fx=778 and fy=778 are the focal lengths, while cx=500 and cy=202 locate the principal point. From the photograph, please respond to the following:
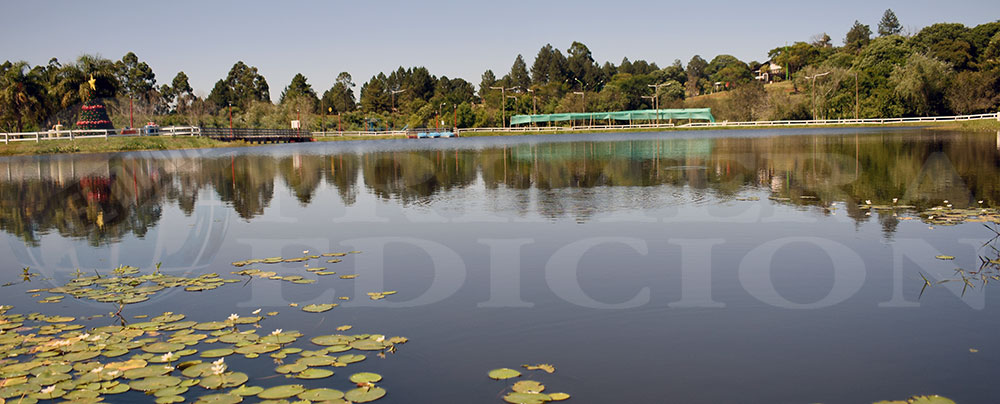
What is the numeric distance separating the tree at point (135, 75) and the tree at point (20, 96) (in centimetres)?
8014

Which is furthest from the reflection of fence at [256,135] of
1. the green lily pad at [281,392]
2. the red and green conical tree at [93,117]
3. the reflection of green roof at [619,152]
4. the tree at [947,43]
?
the tree at [947,43]

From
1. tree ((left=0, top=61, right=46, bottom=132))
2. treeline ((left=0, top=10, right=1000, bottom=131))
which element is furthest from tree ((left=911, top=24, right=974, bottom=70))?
tree ((left=0, top=61, right=46, bottom=132))

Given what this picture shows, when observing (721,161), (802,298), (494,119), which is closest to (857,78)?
(494,119)

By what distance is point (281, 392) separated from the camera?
21.0ft

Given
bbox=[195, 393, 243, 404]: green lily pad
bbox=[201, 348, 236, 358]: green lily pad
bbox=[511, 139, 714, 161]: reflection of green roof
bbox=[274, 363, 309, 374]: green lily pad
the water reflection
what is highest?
bbox=[511, 139, 714, 161]: reflection of green roof

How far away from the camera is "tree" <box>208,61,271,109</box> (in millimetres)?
192000

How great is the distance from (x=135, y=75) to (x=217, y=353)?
17993 centimetres

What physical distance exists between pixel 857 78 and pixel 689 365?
107749mm

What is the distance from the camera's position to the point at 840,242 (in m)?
12.6

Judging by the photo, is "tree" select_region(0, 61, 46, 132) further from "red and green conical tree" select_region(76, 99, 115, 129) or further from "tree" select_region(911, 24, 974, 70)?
"tree" select_region(911, 24, 974, 70)

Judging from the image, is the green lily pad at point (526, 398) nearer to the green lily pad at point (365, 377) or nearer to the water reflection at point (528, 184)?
the green lily pad at point (365, 377)

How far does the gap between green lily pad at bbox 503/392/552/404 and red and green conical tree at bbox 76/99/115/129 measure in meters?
84.8

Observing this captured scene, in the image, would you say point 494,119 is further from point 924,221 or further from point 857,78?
point 924,221

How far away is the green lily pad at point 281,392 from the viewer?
20.7 feet
